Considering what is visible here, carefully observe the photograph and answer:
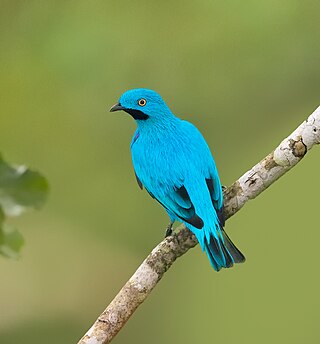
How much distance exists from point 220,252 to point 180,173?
0.27 metres

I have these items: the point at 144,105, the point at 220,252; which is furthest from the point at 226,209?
the point at 144,105

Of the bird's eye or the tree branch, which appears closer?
the tree branch

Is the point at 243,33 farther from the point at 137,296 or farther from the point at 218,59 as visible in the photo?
the point at 137,296

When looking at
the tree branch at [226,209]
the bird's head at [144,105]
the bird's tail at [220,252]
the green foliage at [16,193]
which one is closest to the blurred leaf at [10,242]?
the green foliage at [16,193]

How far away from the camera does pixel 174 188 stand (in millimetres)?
2271

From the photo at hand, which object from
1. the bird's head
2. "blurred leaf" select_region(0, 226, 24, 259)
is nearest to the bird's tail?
the bird's head

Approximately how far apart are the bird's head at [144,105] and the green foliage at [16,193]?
1681 millimetres

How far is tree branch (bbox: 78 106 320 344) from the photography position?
2080 millimetres

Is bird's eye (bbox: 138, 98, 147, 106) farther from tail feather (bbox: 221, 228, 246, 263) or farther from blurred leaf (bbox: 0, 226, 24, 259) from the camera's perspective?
blurred leaf (bbox: 0, 226, 24, 259)

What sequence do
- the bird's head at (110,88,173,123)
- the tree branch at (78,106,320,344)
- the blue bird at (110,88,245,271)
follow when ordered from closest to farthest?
the tree branch at (78,106,320,344) < the blue bird at (110,88,245,271) < the bird's head at (110,88,173,123)

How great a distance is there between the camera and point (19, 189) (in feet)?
2.48

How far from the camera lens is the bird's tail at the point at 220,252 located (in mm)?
2170

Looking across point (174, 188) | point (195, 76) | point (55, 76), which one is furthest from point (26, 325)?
point (174, 188)

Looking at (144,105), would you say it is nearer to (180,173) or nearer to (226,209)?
(180,173)
